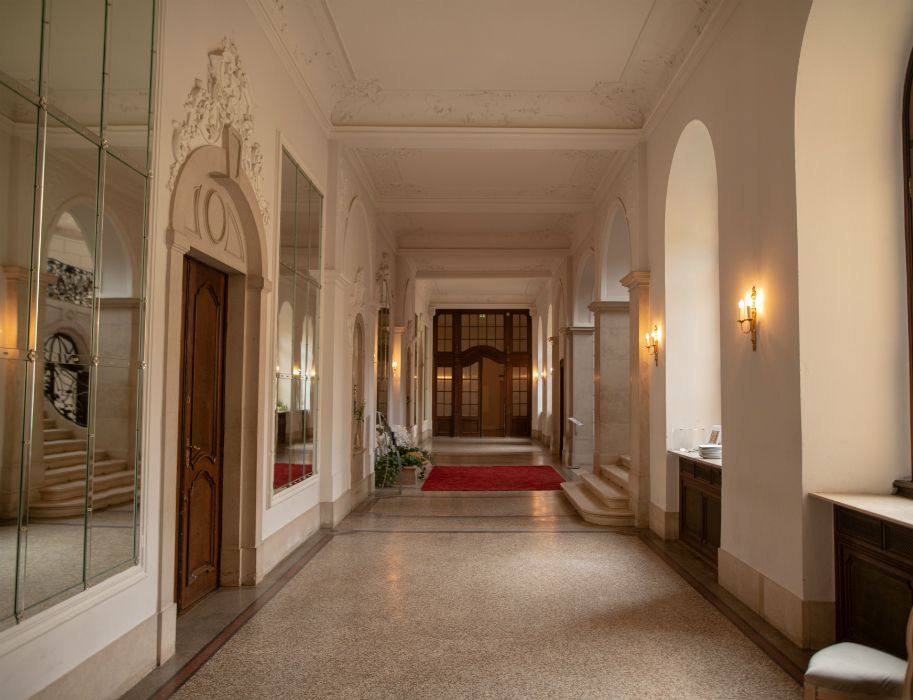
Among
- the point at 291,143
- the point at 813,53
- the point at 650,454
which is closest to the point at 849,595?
the point at 813,53

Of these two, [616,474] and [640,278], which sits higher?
[640,278]

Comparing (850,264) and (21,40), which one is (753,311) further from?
(21,40)

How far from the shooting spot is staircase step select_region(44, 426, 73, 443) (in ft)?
9.96

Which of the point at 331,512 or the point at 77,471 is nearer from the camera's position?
the point at 77,471

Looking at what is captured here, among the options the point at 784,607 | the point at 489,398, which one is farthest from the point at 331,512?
the point at 489,398

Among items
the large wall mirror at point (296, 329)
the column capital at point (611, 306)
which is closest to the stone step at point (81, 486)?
the large wall mirror at point (296, 329)

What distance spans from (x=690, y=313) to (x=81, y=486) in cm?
581

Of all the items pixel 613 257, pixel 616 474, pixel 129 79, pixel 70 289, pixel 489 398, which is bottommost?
pixel 616 474

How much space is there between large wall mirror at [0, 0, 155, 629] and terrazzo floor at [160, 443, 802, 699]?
108 centimetres

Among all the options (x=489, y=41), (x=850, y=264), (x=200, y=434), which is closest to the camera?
(x=850, y=264)

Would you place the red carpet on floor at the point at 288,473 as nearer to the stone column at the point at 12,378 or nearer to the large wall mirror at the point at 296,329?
the large wall mirror at the point at 296,329

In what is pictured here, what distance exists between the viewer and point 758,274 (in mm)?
4918

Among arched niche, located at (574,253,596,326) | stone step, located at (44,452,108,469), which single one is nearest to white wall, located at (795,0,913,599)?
stone step, located at (44,452,108,469)

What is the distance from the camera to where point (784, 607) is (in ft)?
14.7
